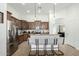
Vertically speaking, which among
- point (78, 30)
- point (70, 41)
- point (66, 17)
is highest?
point (66, 17)

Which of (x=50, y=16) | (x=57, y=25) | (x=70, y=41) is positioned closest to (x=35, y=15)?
(x=50, y=16)

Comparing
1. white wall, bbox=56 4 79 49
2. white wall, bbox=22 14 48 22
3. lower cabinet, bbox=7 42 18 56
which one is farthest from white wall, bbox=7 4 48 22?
lower cabinet, bbox=7 42 18 56

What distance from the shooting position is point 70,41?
18.2 feet

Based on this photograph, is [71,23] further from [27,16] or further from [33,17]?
[27,16]

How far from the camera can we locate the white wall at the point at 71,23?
201 inches

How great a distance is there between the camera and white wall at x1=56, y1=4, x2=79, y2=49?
5094mm

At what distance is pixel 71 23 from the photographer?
5.73 m

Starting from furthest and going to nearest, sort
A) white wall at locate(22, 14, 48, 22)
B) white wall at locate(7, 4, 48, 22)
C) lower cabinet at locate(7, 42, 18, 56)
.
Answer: white wall at locate(22, 14, 48, 22) → white wall at locate(7, 4, 48, 22) → lower cabinet at locate(7, 42, 18, 56)

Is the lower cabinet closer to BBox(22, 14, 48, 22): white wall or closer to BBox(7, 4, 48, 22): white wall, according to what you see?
BBox(7, 4, 48, 22): white wall

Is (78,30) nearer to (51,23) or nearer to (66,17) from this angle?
(66,17)

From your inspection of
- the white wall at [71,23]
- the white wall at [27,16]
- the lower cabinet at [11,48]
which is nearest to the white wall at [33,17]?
the white wall at [27,16]

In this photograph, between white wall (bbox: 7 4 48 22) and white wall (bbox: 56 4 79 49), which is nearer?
white wall (bbox: 56 4 79 49)

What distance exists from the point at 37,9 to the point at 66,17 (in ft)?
4.71

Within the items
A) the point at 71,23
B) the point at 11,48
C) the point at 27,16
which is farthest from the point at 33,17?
the point at 11,48
